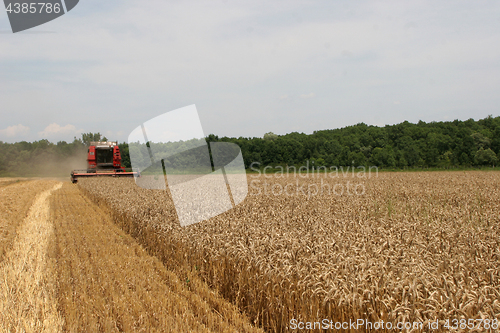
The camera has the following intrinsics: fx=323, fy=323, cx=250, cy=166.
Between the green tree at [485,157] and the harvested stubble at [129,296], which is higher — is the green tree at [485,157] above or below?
above

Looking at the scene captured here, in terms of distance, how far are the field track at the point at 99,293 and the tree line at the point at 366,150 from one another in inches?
1338

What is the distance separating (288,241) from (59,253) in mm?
5300

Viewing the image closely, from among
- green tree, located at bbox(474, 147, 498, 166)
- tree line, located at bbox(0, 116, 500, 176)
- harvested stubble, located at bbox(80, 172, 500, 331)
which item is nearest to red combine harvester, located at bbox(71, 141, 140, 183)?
tree line, located at bbox(0, 116, 500, 176)

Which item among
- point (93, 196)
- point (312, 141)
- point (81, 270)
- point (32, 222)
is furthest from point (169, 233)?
point (312, 141)

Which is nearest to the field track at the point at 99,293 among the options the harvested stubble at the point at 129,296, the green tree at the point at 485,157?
the harvested stubble at the point at 129,296

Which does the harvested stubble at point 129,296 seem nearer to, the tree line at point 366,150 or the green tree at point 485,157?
the tree line at point 366,150

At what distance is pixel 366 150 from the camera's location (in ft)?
167

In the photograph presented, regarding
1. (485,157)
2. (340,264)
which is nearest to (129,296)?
(340,264)

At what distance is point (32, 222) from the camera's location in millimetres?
10531

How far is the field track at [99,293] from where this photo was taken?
406 cm

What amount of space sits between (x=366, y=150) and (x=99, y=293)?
5044cm

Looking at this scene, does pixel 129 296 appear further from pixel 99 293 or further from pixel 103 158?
pixel 103 158

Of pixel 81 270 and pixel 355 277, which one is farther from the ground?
→ pixel 355 277

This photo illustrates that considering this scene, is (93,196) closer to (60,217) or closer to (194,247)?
(60,217)
